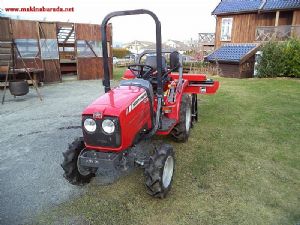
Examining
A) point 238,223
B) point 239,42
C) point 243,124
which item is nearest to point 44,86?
point 243,124

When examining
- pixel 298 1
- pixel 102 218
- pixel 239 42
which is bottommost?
pixel 102 218

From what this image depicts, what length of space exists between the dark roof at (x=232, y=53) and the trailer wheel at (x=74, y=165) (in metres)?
13.1

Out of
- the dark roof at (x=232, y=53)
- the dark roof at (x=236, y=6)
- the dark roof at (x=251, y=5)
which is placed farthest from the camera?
the dark roof at (x=236, y=6)

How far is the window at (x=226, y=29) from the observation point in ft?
62.0

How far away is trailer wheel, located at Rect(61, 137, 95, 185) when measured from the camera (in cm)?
314

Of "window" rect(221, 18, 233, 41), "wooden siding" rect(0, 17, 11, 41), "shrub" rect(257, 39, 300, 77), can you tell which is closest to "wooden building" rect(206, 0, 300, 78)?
"window" rect(221, 18, 233, 41)

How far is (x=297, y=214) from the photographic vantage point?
287 centimetres

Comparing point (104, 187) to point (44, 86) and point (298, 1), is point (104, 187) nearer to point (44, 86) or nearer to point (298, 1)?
point (44, 86)

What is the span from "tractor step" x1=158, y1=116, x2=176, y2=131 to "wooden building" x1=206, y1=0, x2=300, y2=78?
11.7 metres

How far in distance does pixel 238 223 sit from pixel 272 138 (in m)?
2.79

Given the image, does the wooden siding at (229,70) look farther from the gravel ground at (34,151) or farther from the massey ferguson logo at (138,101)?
the massey ferguson logo at (138,101)

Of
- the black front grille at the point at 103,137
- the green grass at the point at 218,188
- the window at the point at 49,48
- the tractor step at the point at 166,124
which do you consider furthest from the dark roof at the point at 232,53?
the black front grille at the point at 103,137

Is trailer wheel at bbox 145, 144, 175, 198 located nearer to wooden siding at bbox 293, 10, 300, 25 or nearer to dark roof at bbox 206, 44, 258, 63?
dark roof at bbox 206, 44, 258, 63

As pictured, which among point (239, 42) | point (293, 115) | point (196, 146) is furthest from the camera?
point (239, 42)
